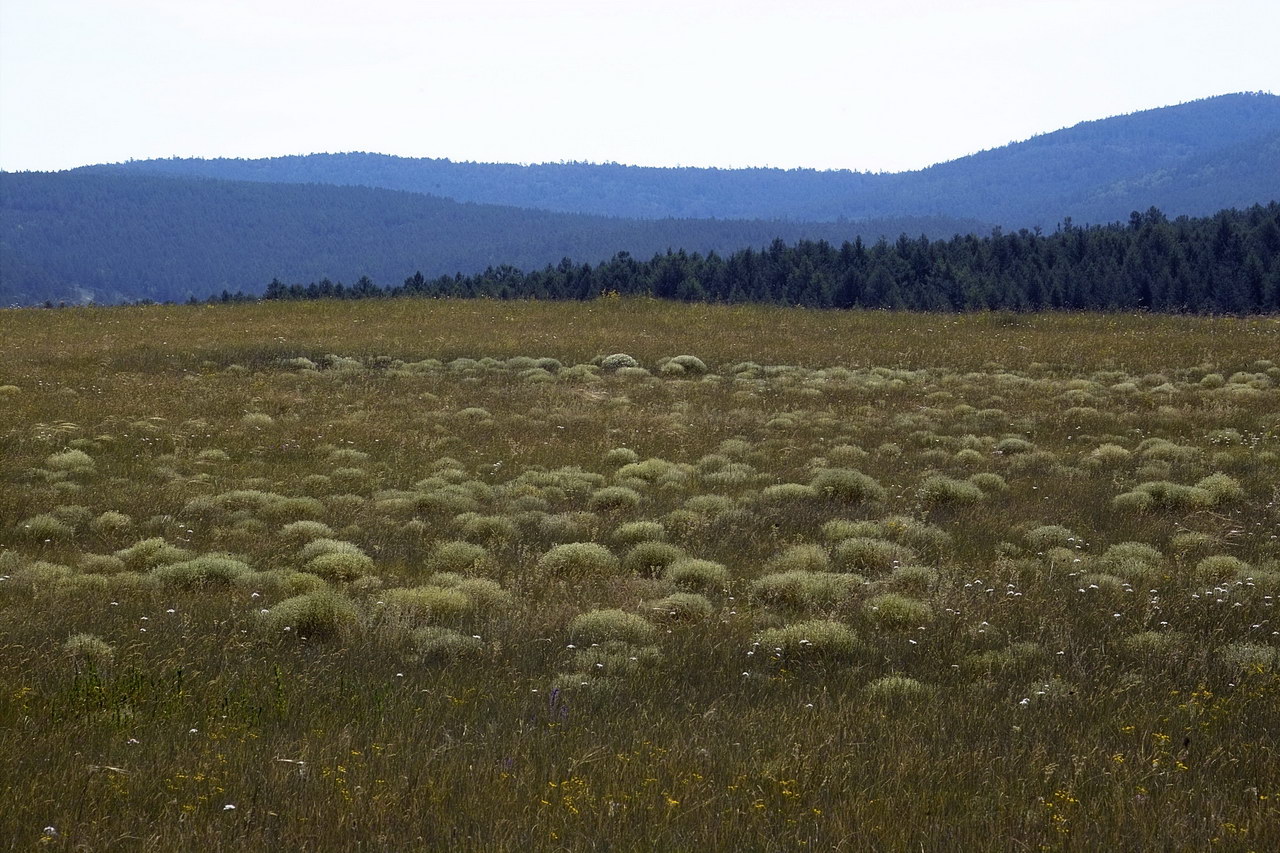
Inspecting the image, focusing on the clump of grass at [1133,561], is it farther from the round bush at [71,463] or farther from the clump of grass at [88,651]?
the round bush at [71,463]

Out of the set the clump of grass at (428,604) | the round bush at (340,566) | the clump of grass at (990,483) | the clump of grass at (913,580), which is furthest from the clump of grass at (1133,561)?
the round bush at (340,566)

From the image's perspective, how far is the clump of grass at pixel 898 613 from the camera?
361 inches

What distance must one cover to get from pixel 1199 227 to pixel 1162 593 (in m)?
98.1

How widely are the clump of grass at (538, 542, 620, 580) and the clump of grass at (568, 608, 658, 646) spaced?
7.44ft

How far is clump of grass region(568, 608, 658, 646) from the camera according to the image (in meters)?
8.64

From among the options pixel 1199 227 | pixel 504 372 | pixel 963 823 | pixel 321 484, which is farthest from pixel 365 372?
pixel 1199 227

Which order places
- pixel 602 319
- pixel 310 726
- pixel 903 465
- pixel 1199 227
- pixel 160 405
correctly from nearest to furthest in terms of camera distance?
pixel 310 726, pixel 903 465, pixel 160 405, pixel 602 319, pixel 1199 227

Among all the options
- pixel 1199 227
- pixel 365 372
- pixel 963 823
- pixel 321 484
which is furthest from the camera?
pixel 1199 227

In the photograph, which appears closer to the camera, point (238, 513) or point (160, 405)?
point (238, 513)

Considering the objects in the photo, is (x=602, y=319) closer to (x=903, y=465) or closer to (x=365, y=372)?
(x=365, y=372)

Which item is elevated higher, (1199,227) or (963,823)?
(1199,227)

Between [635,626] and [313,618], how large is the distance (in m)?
2.77

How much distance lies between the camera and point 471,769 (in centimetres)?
532

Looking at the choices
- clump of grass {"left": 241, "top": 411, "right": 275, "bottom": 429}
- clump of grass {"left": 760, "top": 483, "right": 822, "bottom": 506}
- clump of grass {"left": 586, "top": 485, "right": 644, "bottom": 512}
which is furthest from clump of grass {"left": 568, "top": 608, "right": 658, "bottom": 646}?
clump of grass {"left": 241, "top": 411, "right": 275, "bottom": 429}
